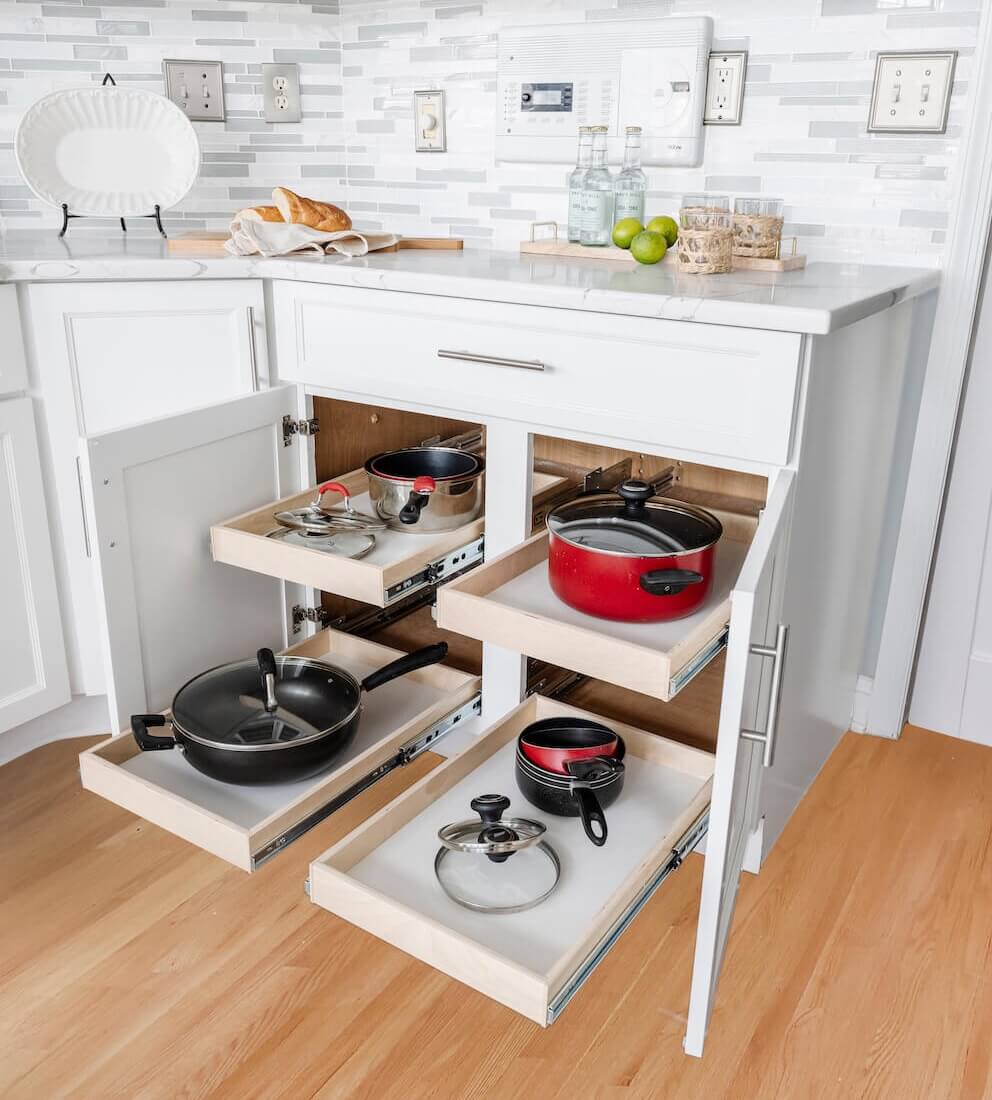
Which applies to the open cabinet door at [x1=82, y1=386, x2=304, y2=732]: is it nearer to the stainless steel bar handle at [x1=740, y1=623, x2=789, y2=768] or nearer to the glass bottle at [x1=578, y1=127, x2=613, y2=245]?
the glass bottle at [x1=578, y1=127, x2=613, y2=245]

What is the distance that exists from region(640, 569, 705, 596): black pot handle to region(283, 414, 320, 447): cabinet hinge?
2.62 feet

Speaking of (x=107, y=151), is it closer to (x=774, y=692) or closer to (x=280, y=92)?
(x=280, y=92)

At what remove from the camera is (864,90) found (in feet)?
5.90

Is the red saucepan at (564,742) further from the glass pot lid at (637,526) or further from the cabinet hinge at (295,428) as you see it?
the cabinet hinge at (295,428)

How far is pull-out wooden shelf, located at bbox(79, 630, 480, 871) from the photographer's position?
→ 1.31m

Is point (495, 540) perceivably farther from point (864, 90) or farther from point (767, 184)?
point (864, 90)

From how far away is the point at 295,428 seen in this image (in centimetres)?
186

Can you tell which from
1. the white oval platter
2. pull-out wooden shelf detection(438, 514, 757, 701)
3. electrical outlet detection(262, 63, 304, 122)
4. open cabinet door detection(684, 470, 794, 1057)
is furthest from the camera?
electrical outlet detection(262, 63, 304, 122)

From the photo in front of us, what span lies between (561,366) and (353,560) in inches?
17.5

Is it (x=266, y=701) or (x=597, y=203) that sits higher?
(x=597, y=203)

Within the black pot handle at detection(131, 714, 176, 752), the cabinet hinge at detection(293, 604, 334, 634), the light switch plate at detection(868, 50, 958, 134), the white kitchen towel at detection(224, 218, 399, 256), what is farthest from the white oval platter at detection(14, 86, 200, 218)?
the light switch plate at detection(868, 50, 958, 134)

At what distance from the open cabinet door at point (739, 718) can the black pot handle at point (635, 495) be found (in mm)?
225

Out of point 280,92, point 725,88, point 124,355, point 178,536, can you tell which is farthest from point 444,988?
point 280,92

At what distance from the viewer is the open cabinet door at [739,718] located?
1079mm
